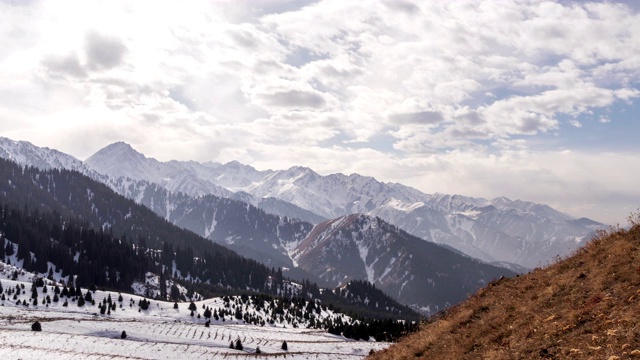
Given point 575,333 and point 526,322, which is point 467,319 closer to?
point 526,322

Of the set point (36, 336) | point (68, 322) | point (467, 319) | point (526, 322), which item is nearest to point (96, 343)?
point (36, 336)

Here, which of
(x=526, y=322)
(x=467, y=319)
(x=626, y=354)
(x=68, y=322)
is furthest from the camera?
(x=68, y=322)

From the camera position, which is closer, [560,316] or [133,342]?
[560,316]

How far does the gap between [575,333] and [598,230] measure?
11220 millimetres

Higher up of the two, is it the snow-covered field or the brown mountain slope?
the brown mountain slope

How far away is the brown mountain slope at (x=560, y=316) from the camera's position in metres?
15.4

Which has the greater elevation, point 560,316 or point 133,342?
point 560,316

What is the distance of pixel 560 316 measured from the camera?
18.2 meters

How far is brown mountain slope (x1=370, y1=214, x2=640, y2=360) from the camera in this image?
15414 millimetres

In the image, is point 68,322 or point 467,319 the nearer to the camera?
point 467,319

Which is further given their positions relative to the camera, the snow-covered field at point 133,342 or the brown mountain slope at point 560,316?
the snow-covered field at point 133,342

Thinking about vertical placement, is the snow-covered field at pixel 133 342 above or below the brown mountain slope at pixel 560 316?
below

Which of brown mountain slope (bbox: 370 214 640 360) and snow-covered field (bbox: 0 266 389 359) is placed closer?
brown mountain slope (bbox: 370 214 640 360)

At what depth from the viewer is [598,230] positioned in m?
25.1
